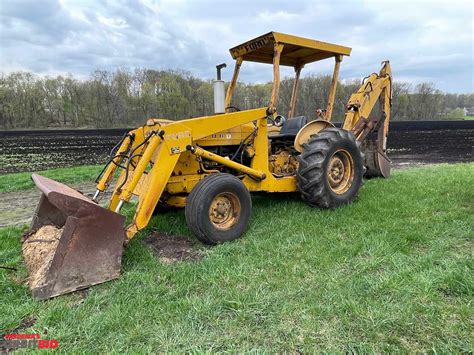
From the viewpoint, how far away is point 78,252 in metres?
3.18

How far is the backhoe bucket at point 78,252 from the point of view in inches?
121

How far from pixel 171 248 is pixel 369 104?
5.04 metres

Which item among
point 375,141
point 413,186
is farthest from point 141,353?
point 375,141

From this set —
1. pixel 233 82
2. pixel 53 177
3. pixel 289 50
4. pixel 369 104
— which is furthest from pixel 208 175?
pixel 53 177

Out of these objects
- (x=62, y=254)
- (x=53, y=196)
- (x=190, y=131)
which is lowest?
(x=62, y=254)

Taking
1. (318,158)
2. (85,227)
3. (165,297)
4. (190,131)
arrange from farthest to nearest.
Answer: (318,158) → (190,131) → (85,227) → (165,297)

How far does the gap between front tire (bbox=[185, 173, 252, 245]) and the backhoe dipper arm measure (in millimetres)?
3503

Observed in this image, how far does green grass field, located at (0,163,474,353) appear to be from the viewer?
2436 millimetres

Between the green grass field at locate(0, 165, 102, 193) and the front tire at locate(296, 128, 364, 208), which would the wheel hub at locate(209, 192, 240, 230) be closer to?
the front tire at locate(296, 128, 364, 208)

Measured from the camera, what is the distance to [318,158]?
504cm

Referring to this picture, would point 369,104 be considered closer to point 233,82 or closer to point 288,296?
point 233,82

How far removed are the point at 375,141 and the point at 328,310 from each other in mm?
5834

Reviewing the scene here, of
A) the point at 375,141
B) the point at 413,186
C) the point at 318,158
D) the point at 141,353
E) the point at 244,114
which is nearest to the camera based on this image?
the point at 141,353

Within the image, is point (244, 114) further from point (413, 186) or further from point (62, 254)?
point (413, 186)
